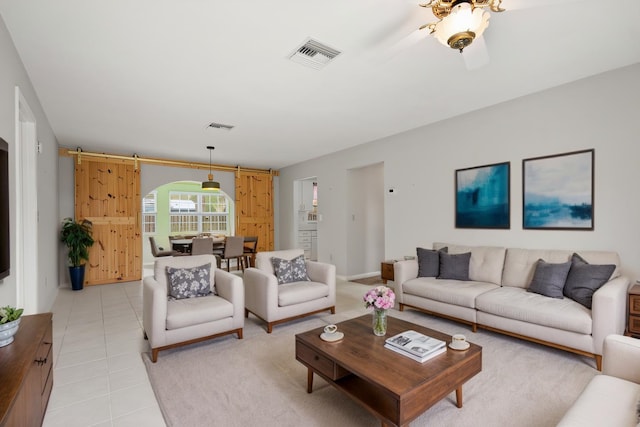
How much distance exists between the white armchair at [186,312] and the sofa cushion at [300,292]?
499mm

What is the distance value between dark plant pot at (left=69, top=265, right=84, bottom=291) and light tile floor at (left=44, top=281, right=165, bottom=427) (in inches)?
39.6

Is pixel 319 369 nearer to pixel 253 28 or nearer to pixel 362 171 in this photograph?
pixel 253 28

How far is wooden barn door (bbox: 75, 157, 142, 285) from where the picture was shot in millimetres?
5965

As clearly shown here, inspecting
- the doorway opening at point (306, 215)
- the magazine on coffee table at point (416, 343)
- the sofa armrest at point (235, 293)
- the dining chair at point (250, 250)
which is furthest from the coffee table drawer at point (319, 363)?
the doorway opening at point (306, 215)

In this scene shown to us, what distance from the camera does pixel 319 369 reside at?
208cm

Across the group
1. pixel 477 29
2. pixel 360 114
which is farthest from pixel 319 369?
pixel 360 114

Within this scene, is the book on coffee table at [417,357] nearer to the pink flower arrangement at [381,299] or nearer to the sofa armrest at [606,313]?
the pink flower arrangement at [381,299]

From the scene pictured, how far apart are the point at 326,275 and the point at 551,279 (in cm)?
234

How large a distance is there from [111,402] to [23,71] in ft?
9.34

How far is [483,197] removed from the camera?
13.3 ft

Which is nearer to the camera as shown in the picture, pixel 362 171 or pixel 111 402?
pixel 111 402

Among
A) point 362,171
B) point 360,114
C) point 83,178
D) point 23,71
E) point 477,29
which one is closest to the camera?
point 477,29

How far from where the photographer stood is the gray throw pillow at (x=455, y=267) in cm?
382

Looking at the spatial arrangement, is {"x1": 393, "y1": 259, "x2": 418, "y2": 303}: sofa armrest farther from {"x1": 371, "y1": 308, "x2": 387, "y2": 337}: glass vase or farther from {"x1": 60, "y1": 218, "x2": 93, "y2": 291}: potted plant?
{"x1": 60, "y1": 218, "x2": 93, "y2": 291}: potted plant
